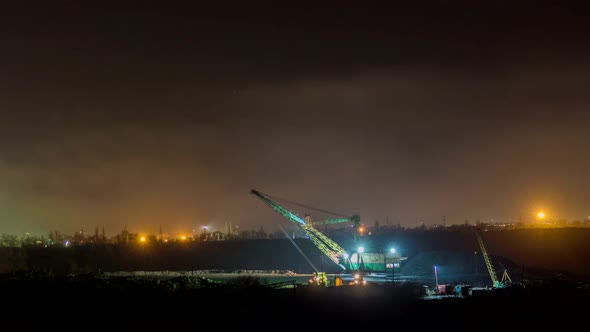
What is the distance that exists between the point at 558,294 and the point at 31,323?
29.4 m

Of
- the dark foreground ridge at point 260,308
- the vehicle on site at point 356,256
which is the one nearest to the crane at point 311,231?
the vehicle on site at point 356,256

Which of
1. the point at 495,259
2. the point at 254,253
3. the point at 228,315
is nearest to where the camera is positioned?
the point at 228,315

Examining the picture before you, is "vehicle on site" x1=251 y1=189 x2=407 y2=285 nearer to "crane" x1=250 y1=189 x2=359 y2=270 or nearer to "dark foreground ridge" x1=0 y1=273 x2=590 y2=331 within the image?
"crane" x1=250 y1=189 x2=359 y2=270

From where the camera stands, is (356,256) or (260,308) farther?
(356,256)

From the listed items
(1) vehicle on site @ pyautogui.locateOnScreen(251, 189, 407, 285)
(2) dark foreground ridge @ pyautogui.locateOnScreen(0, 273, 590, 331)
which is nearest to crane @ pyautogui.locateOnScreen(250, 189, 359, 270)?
(1) vehicle on site @ pyautogui.locateOnScreen(251, 189, 407, 285)

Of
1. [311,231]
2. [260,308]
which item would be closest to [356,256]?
[311,231]

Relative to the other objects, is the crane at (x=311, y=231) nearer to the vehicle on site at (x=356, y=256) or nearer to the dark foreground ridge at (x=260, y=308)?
the vehicle on site at (x=356, y=256)

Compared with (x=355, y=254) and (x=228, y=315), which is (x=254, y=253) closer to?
(x=355, y=254)

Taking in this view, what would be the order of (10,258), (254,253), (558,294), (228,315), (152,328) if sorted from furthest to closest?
(254,253), (10,258), (558,294), (228,315), (152,328)

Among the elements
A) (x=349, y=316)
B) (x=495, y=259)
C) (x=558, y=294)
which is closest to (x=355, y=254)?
(x=495, y=259)

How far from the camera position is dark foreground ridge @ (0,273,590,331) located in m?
25.1

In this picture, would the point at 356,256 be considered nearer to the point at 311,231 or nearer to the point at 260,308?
the point at 311,231

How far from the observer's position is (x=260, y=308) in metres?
29.1

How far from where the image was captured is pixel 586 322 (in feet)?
82.2
